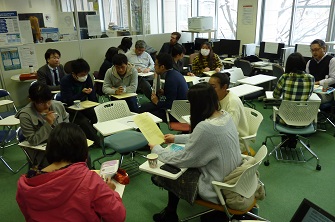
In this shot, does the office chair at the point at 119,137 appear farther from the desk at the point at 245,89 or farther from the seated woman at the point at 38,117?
the desk at the point at 245,89

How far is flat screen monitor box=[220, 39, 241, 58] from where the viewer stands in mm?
6863

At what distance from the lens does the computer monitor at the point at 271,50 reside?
6117mm

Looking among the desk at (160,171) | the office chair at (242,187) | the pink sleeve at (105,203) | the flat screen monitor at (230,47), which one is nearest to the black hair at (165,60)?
the desk at (160,171)

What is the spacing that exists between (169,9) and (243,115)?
7.27m

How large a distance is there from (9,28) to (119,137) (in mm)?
3558

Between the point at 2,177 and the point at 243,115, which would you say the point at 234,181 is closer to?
the point at 243,115

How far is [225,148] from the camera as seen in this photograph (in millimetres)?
1901

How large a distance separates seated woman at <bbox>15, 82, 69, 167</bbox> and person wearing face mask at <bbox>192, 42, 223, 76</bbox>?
11.1 feet

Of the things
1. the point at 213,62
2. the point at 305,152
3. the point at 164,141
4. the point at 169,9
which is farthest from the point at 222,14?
the point at 164,141

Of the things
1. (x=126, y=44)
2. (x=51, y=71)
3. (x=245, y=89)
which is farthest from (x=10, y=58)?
(x=245, y=89)

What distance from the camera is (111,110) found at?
130 inches

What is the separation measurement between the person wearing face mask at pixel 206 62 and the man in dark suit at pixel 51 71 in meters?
2.50

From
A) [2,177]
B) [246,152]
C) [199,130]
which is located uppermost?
[199,130]

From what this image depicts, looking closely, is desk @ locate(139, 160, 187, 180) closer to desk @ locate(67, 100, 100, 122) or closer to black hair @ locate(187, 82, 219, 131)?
black hair @ locate(187, 82, 219, 131)
